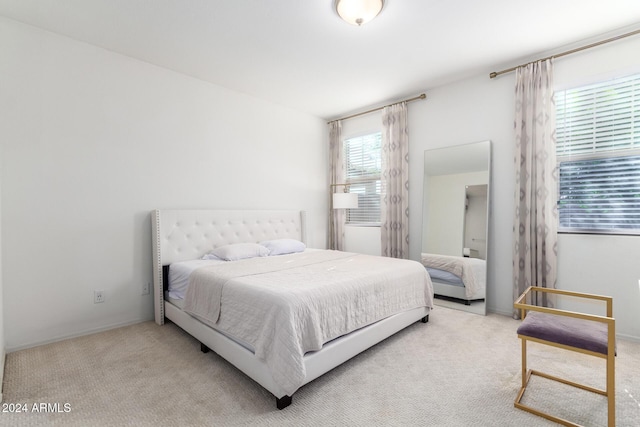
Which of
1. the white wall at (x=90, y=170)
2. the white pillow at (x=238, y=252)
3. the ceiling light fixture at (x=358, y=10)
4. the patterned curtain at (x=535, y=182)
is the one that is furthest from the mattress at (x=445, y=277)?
the ceiling light fixture at (x=358, y=10)

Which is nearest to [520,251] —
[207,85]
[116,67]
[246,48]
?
[246,48]

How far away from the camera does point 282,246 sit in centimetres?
369

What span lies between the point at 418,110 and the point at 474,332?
271 cm

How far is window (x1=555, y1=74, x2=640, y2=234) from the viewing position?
2.61 metres

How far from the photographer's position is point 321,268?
266 cm

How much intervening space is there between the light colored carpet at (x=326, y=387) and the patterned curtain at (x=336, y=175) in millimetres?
2321

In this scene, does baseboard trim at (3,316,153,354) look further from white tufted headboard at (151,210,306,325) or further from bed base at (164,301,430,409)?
bed base at (164,301,430,409)

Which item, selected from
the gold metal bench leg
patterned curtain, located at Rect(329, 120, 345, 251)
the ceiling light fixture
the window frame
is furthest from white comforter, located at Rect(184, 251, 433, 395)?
the ceiling light fixture

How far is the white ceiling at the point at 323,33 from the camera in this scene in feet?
7.38

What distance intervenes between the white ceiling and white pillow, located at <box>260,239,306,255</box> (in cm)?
193

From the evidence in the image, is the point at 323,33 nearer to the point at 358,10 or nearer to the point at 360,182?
the point at 358,10

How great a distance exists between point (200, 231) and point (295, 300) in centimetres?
196

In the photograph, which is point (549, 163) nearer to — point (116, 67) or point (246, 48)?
point (246, 48)

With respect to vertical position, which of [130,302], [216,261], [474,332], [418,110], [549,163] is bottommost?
[474,332]
